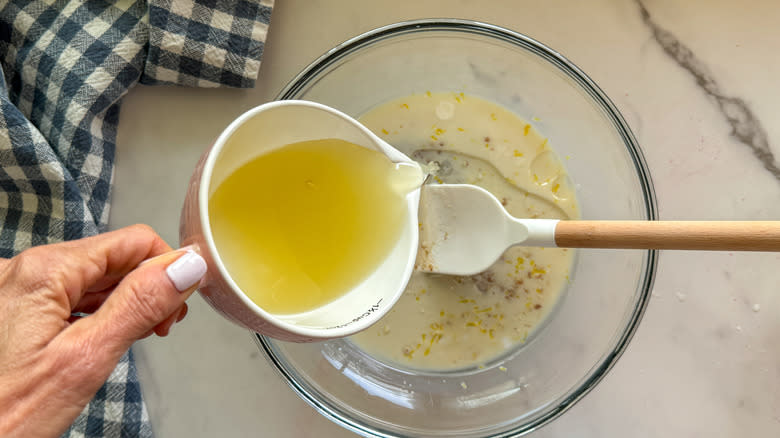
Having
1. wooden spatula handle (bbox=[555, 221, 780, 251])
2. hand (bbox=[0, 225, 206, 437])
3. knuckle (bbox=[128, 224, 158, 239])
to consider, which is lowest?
hand (bbox=[0, 225, 206, 437])

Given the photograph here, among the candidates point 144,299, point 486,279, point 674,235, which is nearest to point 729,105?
point 674,235

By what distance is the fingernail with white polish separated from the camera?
0.71 meters

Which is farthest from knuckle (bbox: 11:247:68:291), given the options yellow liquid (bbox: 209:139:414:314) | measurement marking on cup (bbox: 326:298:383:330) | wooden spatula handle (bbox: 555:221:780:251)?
wooden spatula handle (bbox: 555:221:780:251)

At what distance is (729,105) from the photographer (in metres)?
1.18

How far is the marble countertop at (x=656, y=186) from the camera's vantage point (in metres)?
1.17

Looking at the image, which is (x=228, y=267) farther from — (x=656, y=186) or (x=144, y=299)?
(x=656, y=186)

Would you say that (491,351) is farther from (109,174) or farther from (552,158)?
(109,174)

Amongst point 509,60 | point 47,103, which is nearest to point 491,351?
point 509,60

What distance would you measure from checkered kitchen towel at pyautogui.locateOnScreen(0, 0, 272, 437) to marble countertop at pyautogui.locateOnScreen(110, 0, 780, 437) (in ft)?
0.19

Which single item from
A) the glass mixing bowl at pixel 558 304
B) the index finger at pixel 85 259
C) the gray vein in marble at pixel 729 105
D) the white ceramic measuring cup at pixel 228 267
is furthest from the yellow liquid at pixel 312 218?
the gray vein in marble at pixel 729 105

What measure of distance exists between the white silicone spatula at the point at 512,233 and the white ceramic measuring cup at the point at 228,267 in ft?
0.46

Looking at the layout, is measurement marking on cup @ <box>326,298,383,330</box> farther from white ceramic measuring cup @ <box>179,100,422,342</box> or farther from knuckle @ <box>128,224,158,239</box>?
knuckle @ <box>128,224,158,239</box>

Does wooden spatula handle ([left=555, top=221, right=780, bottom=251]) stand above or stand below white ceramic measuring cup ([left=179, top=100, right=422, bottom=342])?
above

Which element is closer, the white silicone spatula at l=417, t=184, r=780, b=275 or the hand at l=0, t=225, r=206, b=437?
the hand at l=0, t=225, r=206, b=437
